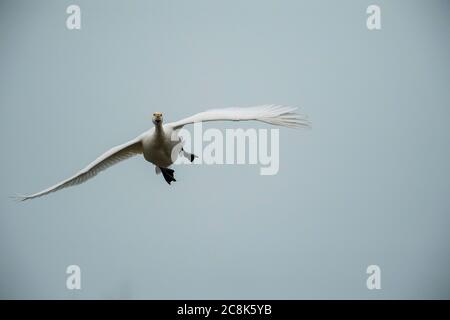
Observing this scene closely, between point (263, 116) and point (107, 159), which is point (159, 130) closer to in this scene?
point (107, 159)

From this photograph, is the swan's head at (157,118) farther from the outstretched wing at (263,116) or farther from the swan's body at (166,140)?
the outstretched wing at (263,116)

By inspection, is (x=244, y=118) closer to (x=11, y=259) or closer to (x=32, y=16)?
(x=11, y=259)

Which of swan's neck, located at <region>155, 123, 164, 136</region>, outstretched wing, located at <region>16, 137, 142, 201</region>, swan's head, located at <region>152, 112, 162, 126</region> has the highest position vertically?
swan's head, located at <region>152, 112, 162, 126</region>

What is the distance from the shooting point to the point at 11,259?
174 ft

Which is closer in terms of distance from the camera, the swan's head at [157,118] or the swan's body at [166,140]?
the swan's body at [166,140]

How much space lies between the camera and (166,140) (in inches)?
481

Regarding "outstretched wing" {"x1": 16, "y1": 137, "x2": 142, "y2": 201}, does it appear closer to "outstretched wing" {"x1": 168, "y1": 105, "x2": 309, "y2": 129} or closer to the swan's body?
the swan's body

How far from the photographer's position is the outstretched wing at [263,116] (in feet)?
36.9

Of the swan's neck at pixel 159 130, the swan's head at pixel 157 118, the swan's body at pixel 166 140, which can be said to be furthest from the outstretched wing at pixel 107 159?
the swan's head at pixel 157 118

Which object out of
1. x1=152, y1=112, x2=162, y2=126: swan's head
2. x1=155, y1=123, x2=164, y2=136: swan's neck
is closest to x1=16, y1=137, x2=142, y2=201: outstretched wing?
x1=155, y1=123, x2=164, y2=136: swan's neck

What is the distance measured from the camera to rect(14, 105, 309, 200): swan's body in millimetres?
11391

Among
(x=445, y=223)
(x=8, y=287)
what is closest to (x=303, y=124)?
(x=445, y=223)

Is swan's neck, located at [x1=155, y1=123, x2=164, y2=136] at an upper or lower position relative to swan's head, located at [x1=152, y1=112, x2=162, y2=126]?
lower
